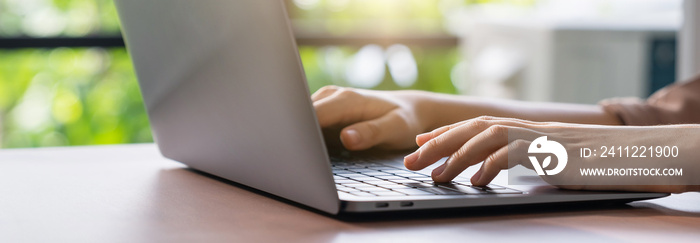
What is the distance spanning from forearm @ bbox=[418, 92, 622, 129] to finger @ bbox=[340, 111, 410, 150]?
10 cm

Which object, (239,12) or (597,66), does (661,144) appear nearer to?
(239,12)

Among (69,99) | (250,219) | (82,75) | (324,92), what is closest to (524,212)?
(250,219)

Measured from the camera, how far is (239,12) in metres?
0.49

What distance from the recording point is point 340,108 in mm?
841

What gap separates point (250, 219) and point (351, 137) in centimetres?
32

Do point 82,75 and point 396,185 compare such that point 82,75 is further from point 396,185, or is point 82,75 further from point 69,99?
point 396,185

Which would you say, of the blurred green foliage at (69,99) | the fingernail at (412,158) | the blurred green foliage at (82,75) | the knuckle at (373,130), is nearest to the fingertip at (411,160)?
the fingernail at (412,158)

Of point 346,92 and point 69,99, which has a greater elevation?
point 346,92

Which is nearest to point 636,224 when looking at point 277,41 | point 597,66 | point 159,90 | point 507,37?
point 277,41

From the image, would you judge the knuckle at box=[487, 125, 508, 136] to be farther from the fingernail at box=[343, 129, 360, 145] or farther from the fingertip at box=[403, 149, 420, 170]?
the fingernail at box=[343, 129, 360, 145]

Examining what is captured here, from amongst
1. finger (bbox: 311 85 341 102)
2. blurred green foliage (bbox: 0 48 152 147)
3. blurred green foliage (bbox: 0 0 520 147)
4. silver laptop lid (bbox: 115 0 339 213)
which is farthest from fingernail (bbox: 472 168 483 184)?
blurred green foliage (bbox: 0 48 152 147)

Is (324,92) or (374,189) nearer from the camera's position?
(374,189)

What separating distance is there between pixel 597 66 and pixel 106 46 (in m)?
1.79

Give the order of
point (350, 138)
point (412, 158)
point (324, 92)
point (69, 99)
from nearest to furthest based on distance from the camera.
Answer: point (412, 158) < point (350, 138) < point (324, 92) < point (69, 99)
